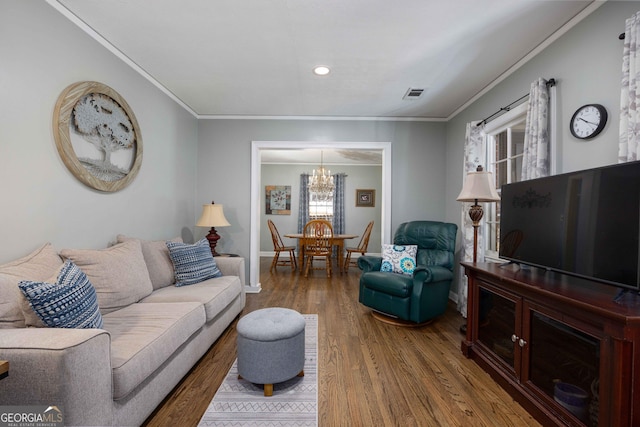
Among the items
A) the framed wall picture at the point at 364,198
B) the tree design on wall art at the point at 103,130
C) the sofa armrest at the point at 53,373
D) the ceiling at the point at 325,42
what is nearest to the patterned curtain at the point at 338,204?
the framed wall picture at the point at 364,198

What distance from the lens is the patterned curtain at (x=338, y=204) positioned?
289 inches

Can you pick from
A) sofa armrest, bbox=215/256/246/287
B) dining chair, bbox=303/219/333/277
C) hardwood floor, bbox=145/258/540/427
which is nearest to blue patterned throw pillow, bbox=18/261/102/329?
hardwood floor, bbox=145/258/540/427

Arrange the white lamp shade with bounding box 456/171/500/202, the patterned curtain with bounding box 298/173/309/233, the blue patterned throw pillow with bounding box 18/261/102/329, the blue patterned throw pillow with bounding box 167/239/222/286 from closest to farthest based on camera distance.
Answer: the blue patterned throw pillow with bounding box 18/261/102/329, the white lamp shade with bounding box 456/171/500/202, the blue patterned throw pillow with bounding box 167/239/222/286, the patterned curtain with bounding box 298/173/309/233

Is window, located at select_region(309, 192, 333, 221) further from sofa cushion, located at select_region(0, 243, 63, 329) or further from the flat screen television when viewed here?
sofa cushion, located at select_region(0, 243, 63, 329)

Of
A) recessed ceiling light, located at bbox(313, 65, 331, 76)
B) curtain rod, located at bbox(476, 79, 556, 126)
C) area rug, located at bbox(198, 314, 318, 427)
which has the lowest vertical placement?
area rug, located at bbox(198, 314, 318, 427)

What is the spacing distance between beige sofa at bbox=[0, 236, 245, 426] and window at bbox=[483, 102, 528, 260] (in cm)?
279

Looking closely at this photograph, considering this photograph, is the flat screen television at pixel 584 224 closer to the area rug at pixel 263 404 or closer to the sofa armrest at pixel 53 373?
the area rug at pixel 263 404

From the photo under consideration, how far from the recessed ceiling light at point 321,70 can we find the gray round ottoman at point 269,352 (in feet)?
7.55

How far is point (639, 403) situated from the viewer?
1152mm

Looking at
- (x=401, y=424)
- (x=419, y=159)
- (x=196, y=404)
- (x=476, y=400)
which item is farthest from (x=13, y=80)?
(x=419, y=159)

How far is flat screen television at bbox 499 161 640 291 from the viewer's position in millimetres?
1316

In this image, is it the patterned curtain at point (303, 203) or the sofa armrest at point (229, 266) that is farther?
the patterned curtain at point (303, 203)

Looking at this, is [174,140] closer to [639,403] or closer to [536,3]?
Result: [536,3]

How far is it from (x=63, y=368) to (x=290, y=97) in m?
3.14
